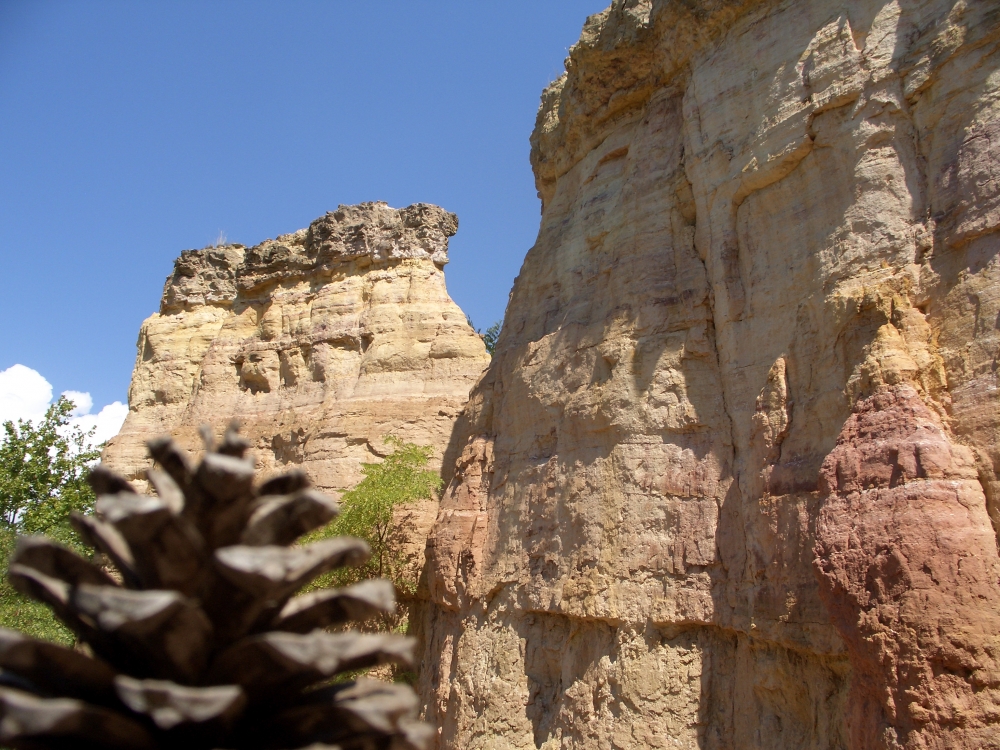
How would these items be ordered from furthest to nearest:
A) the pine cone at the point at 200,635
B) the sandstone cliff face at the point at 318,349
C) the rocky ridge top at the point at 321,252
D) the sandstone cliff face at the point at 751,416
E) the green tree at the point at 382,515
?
1. the rocky ridge top at the point at 321,252
2. the sandstone cliff face at the point at 318,349
3. the green tree at the point at 382,515
4. the sandstone cliff face at the point at 751,416
5. the pine cone at the point at 200,635

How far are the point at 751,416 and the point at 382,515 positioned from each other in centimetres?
946

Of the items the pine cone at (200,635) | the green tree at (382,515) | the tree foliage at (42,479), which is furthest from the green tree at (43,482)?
the pine cone at (200,635)

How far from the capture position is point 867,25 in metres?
9.38

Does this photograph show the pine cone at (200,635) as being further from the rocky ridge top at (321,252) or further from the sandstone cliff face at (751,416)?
the rocky ridge top at (321,252)

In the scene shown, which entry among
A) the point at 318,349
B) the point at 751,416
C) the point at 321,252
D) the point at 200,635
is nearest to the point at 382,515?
the point at 318,349

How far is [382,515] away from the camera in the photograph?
55.0 ft

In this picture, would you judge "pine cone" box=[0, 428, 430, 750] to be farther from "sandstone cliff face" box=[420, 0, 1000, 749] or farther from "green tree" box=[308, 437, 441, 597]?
"green tree" box=[308, 437, 441, 597]

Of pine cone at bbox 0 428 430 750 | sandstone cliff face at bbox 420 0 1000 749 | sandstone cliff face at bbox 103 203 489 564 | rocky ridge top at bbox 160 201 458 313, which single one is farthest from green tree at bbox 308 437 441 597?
pine cone at bbox 0 428 430 750

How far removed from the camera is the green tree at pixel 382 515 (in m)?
16.7

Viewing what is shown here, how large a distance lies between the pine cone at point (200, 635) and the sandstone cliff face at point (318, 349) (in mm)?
14630

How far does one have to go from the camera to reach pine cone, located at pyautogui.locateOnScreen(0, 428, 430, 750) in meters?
2.59

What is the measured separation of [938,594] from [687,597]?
376 cm

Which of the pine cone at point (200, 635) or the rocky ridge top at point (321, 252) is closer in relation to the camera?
the pine cone at point (200, 635)

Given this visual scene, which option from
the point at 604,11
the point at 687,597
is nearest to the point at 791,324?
the point at 687,597
